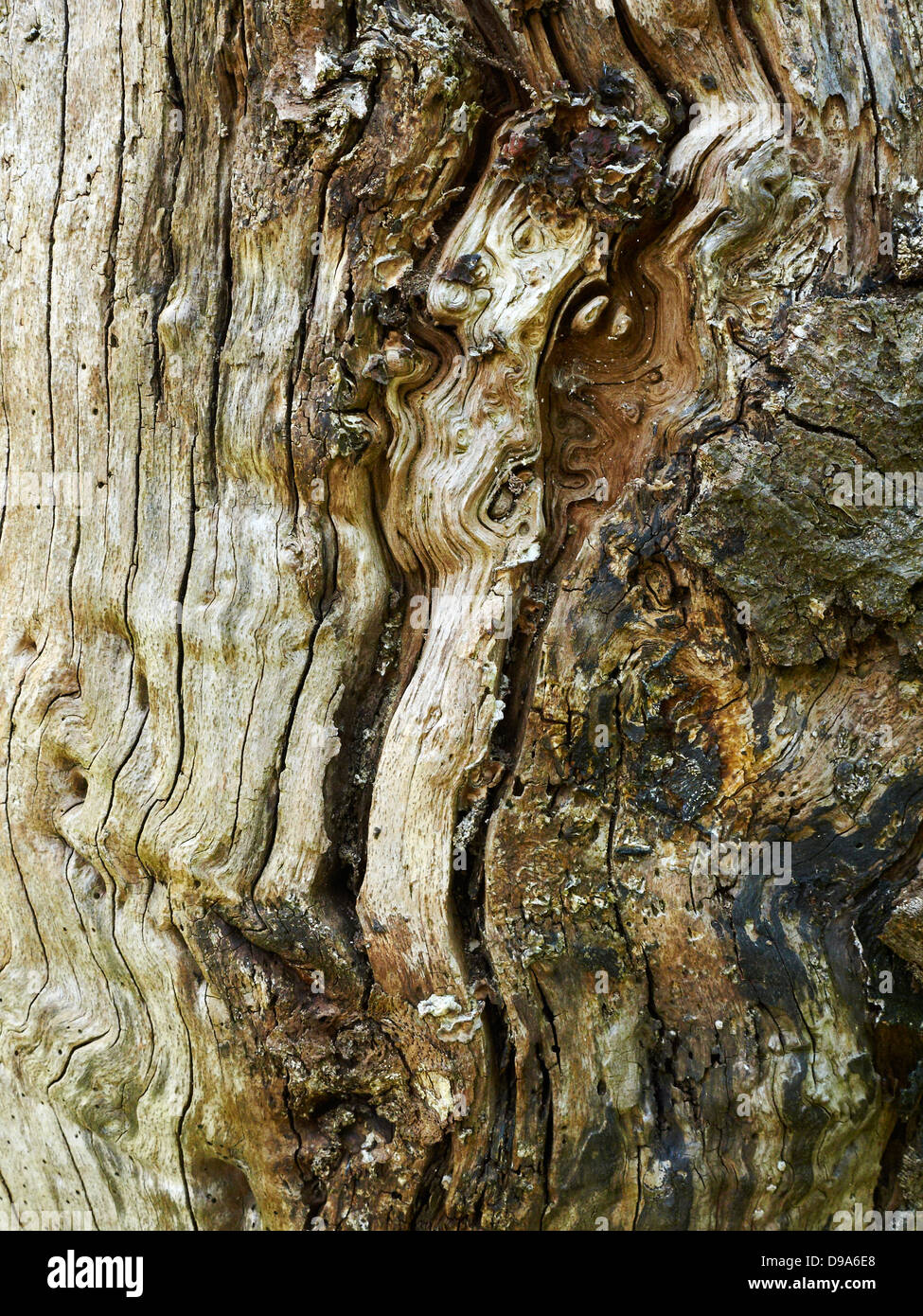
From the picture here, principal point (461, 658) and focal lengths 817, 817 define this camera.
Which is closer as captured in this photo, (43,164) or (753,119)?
(753,119)

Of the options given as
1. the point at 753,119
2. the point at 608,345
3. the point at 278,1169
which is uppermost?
the point at 753,119

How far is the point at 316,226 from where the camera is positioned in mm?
3236

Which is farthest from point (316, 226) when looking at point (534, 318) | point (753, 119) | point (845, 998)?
point (845, 998)

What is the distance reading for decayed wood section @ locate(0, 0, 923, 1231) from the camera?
120 inches

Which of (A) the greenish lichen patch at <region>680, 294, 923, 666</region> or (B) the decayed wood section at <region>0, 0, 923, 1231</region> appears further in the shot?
(B) the decayed wood section at <region>0, 0, 923, 1231</region>

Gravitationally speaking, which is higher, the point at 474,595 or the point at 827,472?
the point at 827,472

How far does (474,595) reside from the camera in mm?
3311

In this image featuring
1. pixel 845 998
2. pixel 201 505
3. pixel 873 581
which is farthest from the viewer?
pixel 201 505

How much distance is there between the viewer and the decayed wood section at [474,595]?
120 inches

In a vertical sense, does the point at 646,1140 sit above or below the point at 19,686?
below

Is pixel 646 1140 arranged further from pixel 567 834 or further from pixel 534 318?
pixel 534 318

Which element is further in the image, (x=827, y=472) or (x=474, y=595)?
(x=474, y=595)

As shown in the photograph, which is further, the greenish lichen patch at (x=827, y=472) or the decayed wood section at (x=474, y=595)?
the decayed wood section at (x=474, y=595)

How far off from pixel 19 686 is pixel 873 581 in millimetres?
3490
